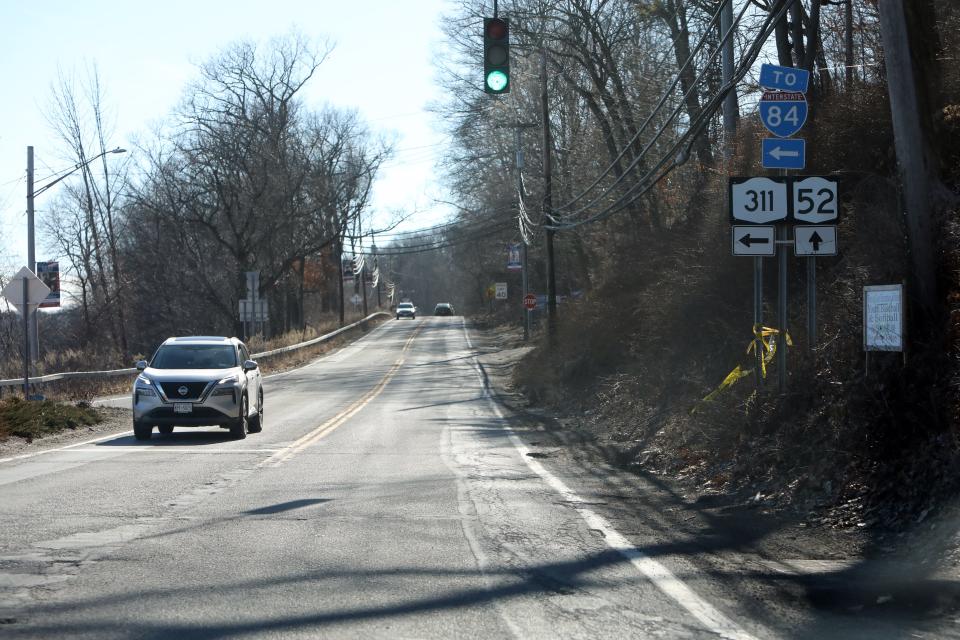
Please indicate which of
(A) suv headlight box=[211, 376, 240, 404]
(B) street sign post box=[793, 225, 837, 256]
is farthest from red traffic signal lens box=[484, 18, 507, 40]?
(A) suv headlight box=[211, 376, 240, 404]

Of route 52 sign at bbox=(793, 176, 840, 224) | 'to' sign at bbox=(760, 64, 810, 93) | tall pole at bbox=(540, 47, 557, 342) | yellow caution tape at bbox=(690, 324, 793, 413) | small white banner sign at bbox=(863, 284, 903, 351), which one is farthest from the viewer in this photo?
tall pole at bbox=(540, 47, 557, 342)

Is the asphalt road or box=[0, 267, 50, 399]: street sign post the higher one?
box=[0, 267, 50, 399]: street sign post

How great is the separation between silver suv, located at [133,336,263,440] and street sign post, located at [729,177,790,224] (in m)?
9.46

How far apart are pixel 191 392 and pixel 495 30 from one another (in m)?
8.50

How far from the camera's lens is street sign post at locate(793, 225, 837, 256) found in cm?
1231

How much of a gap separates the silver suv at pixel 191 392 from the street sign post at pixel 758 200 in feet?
31.0

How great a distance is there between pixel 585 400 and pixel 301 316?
61.5 metres

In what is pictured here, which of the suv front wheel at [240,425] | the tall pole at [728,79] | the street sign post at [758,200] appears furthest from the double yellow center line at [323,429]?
the tall pole at [728,79]

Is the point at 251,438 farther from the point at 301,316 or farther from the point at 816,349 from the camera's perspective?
the point at 301,316

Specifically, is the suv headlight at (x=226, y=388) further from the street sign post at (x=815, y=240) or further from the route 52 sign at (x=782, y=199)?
the street sign post at (x=815, y=240)

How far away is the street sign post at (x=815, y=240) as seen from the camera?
12.3 meters

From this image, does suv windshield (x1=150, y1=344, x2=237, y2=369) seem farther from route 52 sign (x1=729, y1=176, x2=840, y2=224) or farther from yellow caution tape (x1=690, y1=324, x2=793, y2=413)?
route 52 sign (x1=729, y1=176, x2=840, y2=224)

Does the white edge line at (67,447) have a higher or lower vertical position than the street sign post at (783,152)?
lower

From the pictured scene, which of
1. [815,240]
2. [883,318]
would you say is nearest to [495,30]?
[815,240]
